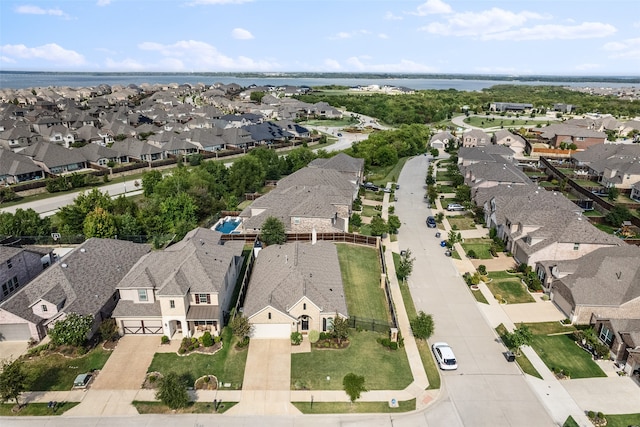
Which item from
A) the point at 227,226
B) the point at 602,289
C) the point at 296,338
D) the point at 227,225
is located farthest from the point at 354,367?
the point at 227,225

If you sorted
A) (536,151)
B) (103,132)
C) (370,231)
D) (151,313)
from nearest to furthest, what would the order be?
1. (151,313)
2. (370,231)
3. (536,151)
4. (103,132)

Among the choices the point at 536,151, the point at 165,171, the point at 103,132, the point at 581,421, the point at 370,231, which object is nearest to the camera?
the point at 581,421

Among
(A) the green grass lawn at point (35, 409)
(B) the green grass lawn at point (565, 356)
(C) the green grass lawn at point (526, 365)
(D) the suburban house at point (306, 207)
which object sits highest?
(D) the suburban house at point (306, 207)

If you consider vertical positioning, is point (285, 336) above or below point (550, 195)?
below

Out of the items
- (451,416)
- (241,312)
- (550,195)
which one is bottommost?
(451,416)

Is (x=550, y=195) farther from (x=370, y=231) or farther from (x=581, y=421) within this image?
(x=581, y=421)

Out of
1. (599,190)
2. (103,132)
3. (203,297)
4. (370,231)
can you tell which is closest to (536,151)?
(599,190)

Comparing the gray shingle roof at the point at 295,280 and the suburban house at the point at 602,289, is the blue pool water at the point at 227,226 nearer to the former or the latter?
the gray shingle roof at the point at 295,280

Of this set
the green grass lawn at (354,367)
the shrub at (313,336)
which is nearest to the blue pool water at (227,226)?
the shrub at (313,336)
